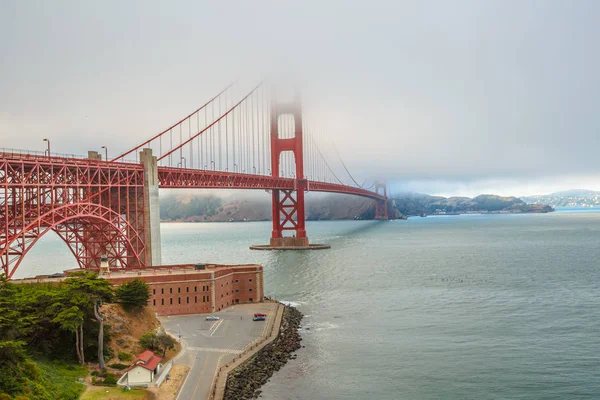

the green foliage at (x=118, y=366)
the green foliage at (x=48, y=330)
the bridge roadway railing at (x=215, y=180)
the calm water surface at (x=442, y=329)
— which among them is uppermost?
the bridge roadway railing at (x=215, y=180)

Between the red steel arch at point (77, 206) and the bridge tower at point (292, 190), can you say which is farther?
the bridge tower at point (292, 190)

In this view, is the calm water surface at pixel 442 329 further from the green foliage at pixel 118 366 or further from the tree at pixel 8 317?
the tree at pixel 8 317

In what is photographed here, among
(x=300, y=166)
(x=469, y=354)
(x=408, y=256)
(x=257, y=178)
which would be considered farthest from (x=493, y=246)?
(x=469, y=354)

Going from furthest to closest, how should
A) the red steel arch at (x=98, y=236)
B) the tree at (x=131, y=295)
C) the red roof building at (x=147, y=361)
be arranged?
the red steel arch at (x=98, y=236) → the tree at (x=131, y=295) → the red roof building at (x=147, y=361)

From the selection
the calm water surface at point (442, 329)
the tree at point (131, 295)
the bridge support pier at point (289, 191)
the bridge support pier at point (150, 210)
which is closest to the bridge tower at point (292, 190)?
the bridge support pier at point (289, 191)

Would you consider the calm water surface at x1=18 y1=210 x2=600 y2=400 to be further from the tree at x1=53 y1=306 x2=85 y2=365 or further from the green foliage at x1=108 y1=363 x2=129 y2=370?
the tree at x1=53 y1=306 x2=85 y2=365

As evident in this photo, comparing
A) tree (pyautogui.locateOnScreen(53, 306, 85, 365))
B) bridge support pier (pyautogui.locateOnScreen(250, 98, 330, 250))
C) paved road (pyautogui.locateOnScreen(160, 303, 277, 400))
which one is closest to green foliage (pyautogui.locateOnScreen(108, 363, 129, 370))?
tree (pyautogui.locateOnScreen(53, 306, 85, 365))

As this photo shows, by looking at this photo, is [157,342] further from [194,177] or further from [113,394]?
[194,177]
